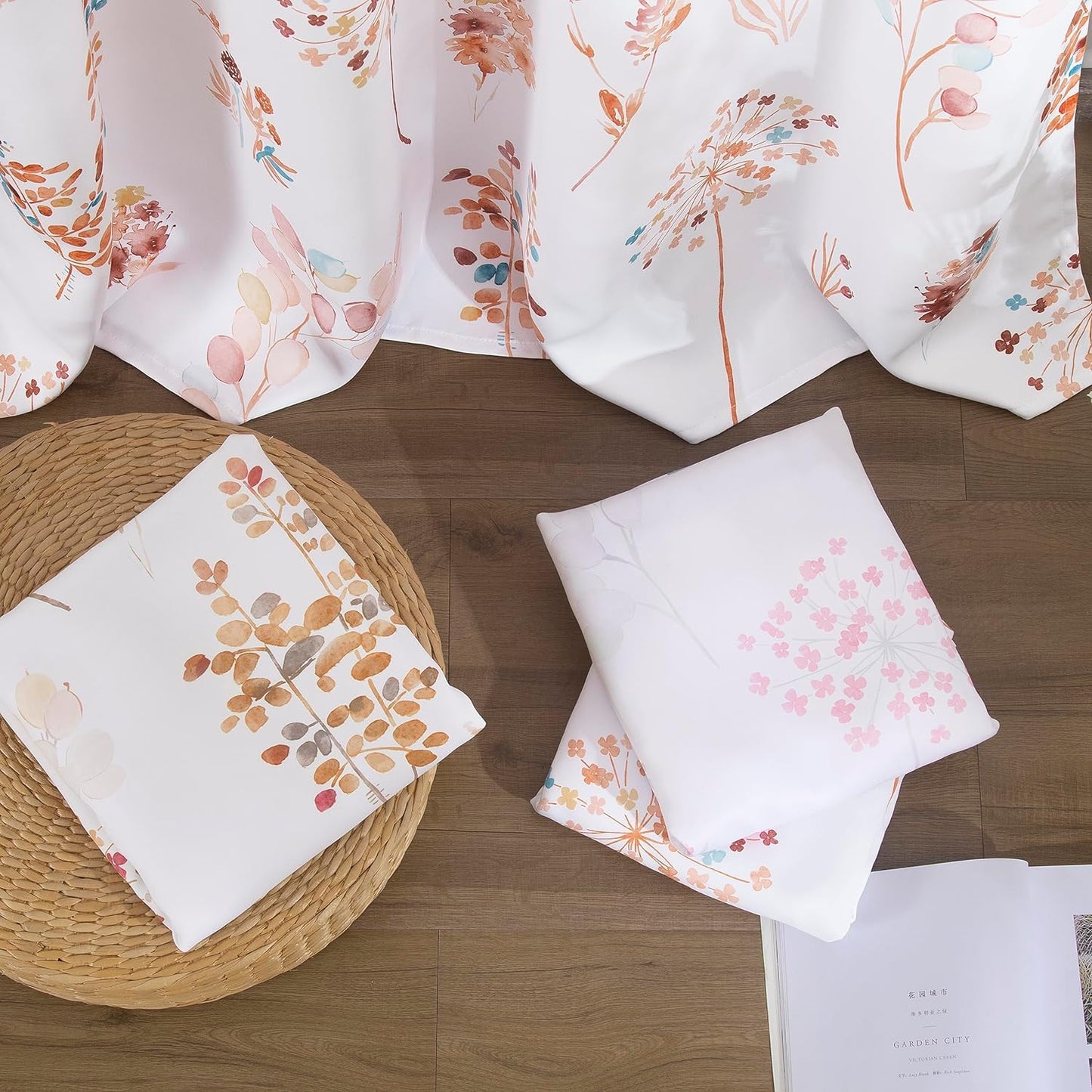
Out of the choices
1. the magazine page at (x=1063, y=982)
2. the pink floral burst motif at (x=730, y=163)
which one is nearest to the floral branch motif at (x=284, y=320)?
the pink floral burst motif at (x=730, y=163)

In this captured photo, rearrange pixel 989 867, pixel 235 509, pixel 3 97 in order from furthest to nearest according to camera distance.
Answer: pixel 989 867 < pixel 235 509 < pixel 3 97

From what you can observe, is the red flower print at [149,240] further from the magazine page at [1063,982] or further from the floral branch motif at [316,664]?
the magazine page at [1063,982]

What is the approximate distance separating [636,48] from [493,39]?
179mm

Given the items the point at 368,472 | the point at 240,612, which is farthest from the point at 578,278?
the point at 240,612

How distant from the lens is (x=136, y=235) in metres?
1.08

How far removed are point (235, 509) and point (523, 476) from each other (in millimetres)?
328

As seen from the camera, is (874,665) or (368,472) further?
(368,472)

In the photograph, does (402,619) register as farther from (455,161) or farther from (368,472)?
(455,161)

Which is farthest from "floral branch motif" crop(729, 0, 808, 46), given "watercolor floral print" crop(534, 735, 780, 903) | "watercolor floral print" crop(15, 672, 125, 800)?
"watercolor floral print" crop(15, 672, 125, 800)

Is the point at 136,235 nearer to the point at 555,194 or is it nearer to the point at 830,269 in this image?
the point at 555,194

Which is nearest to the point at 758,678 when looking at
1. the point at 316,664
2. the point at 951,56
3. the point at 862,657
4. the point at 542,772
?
the point at 862,657

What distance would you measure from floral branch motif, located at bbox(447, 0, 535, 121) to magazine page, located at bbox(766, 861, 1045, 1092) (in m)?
Answer: 0.80

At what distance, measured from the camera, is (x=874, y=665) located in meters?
0.95

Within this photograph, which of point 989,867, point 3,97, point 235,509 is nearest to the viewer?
point 3,97
